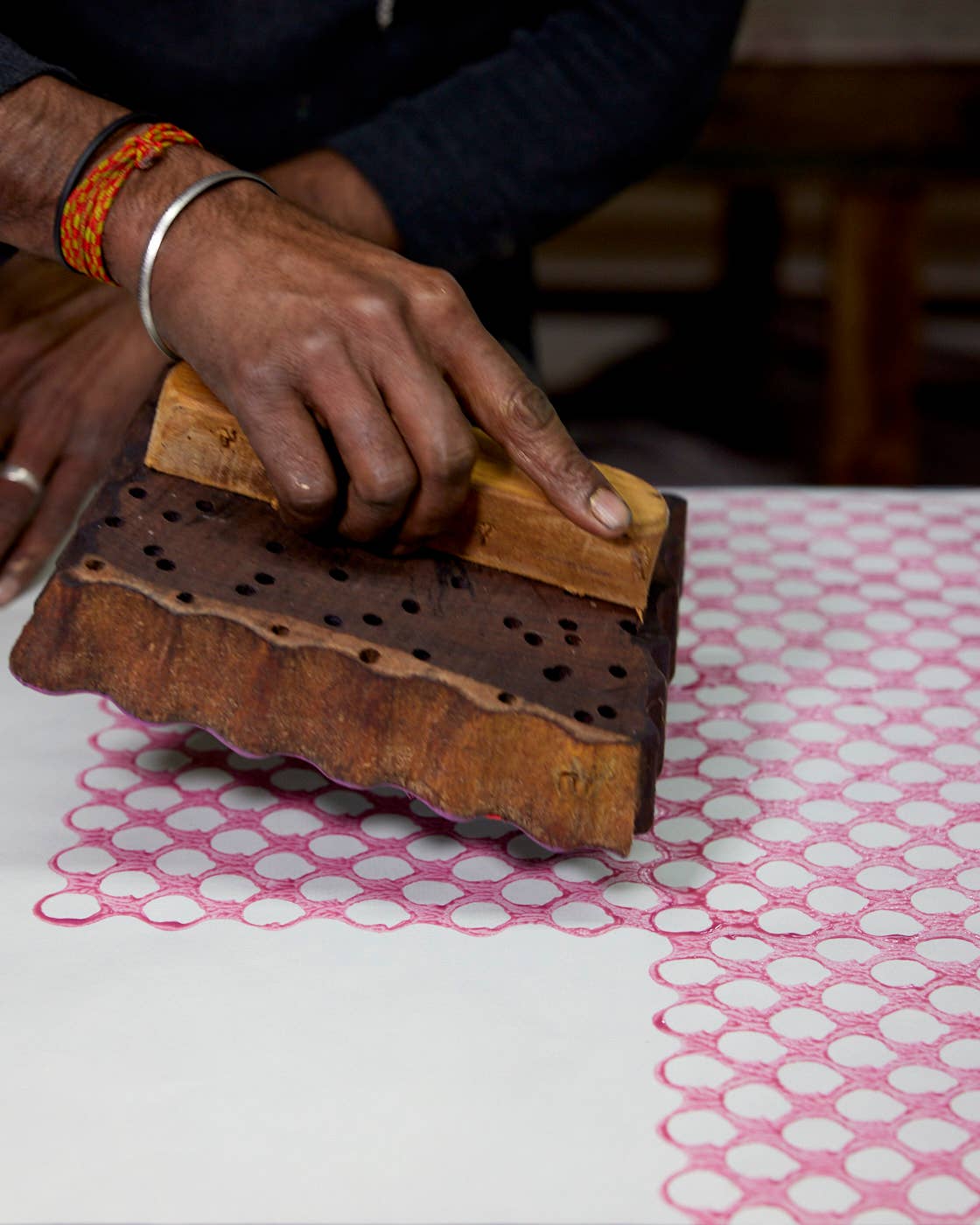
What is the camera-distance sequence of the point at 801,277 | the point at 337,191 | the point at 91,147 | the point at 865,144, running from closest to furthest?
the point at 91,147 < the point at 337,191 < the point at 865,144 < the point at 801,277

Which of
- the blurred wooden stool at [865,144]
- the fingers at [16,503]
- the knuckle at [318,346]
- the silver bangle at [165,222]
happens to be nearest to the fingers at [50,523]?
the fingers at [16,503]

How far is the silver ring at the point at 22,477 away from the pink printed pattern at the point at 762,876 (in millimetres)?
298

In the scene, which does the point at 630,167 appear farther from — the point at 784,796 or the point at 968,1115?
the point at 968,1115

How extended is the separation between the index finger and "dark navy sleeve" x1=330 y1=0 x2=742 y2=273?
0.50 metres

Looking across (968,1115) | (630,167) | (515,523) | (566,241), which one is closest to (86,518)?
(515,523)

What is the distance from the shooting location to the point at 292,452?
0.79 m

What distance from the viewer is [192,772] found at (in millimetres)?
884

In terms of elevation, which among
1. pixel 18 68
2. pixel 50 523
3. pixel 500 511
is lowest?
pixel 50 523

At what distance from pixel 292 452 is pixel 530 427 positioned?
0.14 metres

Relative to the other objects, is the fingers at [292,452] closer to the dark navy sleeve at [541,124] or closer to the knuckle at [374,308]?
the knuckle at [374,308]

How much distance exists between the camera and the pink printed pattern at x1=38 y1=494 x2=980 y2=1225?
24.3 inches

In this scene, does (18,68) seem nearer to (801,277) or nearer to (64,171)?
(64,171)

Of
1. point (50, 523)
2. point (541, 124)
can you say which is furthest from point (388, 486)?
point (541, 124)

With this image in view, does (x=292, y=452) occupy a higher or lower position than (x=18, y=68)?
lower
